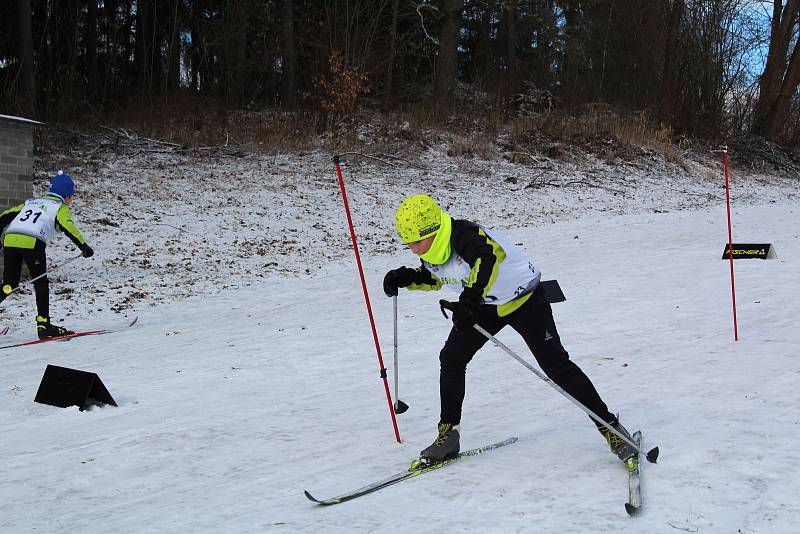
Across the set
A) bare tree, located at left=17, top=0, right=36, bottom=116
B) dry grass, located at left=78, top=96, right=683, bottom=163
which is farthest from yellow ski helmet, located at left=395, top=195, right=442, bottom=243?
bare tree, located at left=17, top=0, right=36, bottom=116

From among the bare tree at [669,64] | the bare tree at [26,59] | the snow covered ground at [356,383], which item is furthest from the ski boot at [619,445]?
the bare tree at [669,64]

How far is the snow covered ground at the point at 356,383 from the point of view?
3.76 meters

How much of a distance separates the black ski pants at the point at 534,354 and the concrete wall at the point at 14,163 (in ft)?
28.8

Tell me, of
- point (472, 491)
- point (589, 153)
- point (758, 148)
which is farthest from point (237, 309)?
point (758, 148)

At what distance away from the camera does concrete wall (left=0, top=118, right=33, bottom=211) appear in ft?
35.2

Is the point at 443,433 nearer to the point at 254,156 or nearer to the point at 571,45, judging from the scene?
the point at 254,156

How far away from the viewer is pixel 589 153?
20.9 meters

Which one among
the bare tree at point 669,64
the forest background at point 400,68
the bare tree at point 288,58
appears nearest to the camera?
the forest background at point 400,68

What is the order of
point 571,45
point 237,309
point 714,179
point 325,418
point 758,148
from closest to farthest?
1. point 325,418
2. point 237,309
3. point 714,179
4. point 758,148
5. point 571,45

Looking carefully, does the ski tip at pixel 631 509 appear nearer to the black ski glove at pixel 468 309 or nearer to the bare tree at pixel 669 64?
the black ski glove at pixel 468 309

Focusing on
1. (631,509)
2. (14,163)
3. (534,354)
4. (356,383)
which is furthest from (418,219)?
(14,163)

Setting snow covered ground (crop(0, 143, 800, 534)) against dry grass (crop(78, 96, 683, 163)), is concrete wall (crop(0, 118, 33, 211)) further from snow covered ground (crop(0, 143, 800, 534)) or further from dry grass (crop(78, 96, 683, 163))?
dry grass (crop(78, 96, 683, 163))

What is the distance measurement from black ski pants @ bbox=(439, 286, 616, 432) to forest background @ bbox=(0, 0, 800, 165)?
15.9m

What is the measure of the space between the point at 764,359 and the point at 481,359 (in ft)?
7.67
